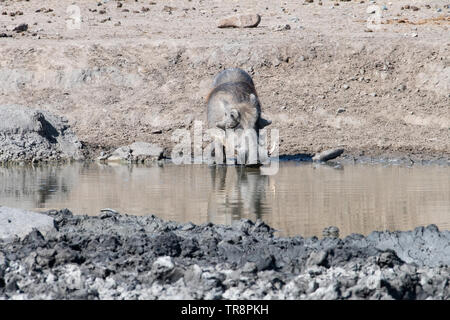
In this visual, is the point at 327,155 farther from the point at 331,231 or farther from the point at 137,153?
the point at 331,231

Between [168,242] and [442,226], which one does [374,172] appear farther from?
[168,242]

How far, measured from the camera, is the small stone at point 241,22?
32750mm

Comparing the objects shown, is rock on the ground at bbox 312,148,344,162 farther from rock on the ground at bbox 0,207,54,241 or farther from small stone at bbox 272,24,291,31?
rock on the ground at bbox 0,207,54,241

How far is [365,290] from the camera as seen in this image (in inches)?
346

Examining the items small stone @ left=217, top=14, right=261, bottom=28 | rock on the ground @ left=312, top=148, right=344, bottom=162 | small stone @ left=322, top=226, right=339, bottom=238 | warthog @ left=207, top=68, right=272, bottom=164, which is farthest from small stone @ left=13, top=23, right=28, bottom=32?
small stone @ left=322, top=226, right=339, bottom=238

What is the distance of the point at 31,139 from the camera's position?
76.0ft

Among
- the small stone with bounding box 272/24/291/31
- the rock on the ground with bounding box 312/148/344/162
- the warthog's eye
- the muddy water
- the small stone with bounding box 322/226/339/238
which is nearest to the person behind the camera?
the small stone with bounding box 322/226/339/238

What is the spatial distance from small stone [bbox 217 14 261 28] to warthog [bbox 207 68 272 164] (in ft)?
34.1

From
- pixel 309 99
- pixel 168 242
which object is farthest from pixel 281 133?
pixel 168 242

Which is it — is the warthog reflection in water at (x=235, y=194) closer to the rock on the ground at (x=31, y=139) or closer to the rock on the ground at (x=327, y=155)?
the rock on the ground at (x=327, y=155)

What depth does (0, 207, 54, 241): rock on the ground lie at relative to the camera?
1102cm

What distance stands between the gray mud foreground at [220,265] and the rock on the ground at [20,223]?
0.19 metres
